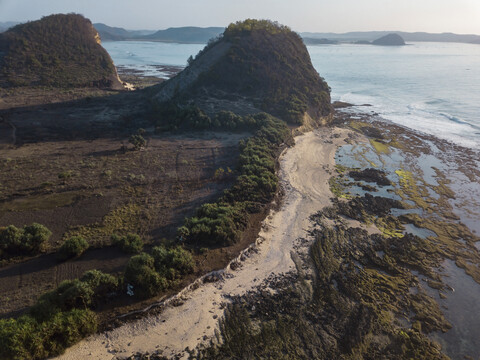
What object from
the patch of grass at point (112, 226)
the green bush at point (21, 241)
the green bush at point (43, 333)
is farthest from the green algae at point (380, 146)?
the green bush at point (21, 241)

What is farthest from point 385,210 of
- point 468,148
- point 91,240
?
point 468,148

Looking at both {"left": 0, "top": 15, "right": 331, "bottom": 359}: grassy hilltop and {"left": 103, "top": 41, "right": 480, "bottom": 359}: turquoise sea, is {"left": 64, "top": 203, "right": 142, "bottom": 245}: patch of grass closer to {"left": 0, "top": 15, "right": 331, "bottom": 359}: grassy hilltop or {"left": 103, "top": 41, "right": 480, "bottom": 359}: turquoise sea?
{"left": 0, "top": 15, "right": 331, "bottom": 359}: grassy hilltop

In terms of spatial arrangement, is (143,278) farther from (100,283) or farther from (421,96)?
(421,96)

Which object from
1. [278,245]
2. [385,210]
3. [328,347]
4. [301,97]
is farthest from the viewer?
[301,97]

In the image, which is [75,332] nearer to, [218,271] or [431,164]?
[218,271]

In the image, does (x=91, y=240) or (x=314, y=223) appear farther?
(x=314, y=223)

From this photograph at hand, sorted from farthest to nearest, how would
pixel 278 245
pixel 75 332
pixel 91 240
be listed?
pixel 278 245 < pixel 91 240 < pixel 75 332

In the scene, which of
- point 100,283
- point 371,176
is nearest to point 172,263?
point 100,283
